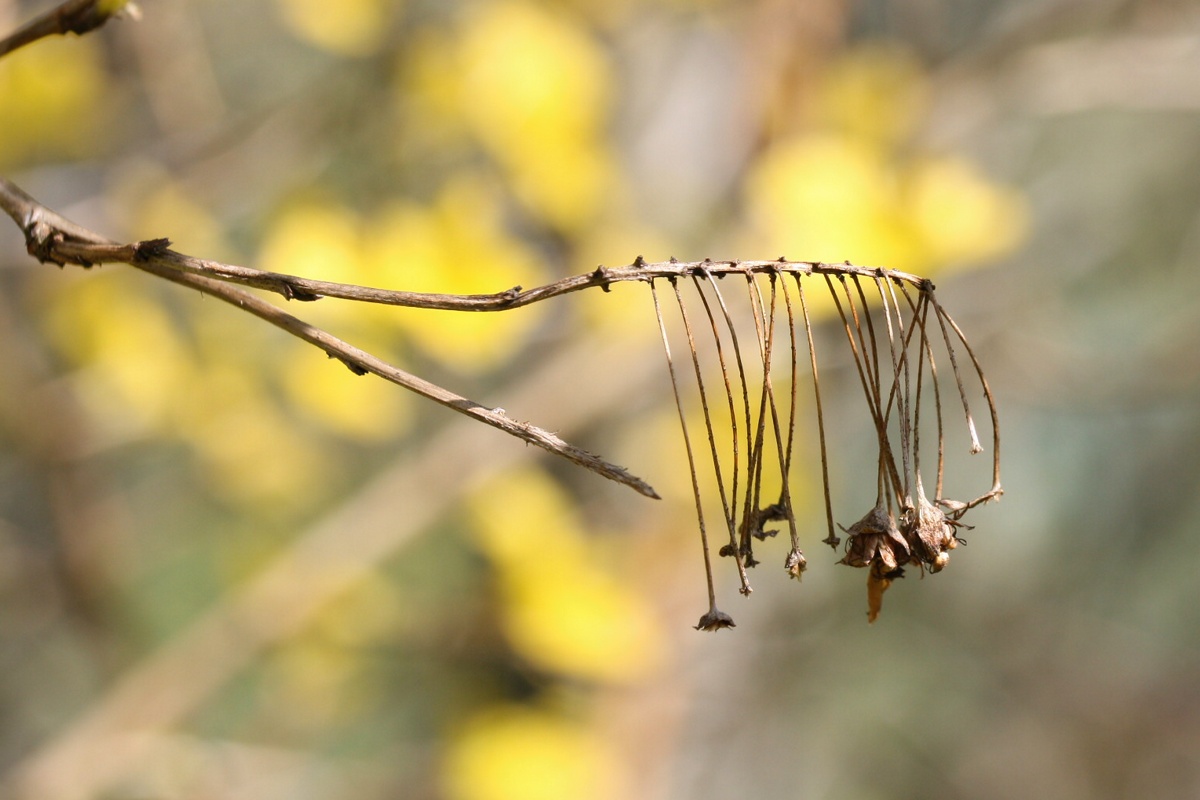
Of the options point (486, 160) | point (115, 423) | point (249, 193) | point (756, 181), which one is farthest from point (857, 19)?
point (115, 423)

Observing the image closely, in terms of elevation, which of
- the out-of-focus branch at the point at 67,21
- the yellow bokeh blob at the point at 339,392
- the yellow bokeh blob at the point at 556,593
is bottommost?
the out-of-focus branch at the point at 67,21

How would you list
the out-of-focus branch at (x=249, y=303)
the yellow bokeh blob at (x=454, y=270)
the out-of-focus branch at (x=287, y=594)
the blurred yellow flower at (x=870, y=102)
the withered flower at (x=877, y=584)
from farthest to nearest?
1. the blurred yellow flower at (x=870, y=102)
2. the out-of-focus branch at (x=287, y=594)
3. the yellow bokeh blob at (x=454, y=270)
4. the withered flower at (x=877, y=584)
5. the out-of-focus branch at (x=249, y=303)

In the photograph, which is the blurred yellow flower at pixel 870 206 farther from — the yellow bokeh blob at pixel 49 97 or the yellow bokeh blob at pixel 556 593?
the yellow bokeh blob at pixel 49 97

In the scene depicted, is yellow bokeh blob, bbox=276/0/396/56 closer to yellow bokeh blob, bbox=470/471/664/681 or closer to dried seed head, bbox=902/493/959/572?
yellow bokeh blob, bbox=470/471/664/681

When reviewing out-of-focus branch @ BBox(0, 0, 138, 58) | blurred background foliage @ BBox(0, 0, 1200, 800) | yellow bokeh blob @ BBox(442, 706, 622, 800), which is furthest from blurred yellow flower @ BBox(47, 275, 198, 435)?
out-of-focus branch @ BBox(0, 0, 138, 58)

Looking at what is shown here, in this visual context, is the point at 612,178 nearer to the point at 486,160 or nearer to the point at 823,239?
the point at 486,160

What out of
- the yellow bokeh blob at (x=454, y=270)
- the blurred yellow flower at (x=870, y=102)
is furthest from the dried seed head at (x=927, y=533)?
the blurred yellow flower at (x=870, y=102)
